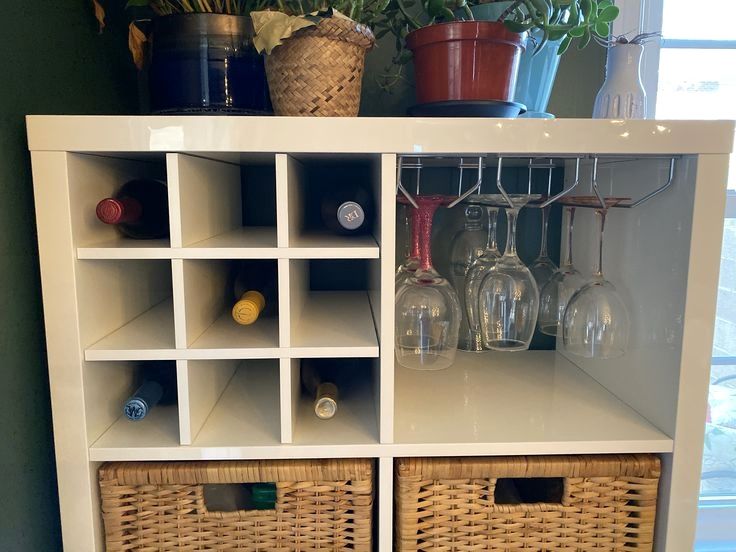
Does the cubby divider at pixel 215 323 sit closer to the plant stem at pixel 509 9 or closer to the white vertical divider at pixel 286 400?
the white vertical divider at pixel 286 400

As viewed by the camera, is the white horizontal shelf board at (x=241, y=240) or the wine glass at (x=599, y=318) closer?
the white horizontal shelf board at (x=241, y=240)

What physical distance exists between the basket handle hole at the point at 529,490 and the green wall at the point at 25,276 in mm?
688

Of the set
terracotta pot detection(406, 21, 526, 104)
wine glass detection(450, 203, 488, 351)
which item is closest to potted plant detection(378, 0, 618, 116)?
terracotta pot detection(406, 21, 526, 104)

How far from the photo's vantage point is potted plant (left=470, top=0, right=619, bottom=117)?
891 mm

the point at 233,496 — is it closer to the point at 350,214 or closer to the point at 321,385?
the point at 321,385

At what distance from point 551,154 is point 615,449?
1.42 ft

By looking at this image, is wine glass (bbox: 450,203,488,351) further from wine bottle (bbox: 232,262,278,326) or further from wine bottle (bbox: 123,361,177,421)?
wine bottle (bbox: 123,361,177,421)

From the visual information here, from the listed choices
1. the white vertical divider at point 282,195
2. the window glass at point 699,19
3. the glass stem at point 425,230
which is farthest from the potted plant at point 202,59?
the window glass at point 699,19

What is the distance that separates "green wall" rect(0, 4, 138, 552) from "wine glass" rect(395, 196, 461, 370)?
1.79 ft

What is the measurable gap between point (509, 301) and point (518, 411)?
18 cm

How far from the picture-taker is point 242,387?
1074 mm

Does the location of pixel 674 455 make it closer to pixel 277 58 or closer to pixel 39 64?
pixel 277 58

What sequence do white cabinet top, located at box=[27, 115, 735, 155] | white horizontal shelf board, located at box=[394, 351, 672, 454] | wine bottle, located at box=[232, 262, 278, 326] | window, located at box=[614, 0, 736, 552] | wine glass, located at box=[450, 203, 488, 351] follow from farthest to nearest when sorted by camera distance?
window, located at box=[614, 0, 736, 552] → wine glass, located at box=[450, 203, 488, 351] → wine bottle, located at box=[232, 262, 278, 326] → white horizontal shelf board, located at box=[394, 351, 672, 454] → white cabinet top, located at box=[27, 115, 735, 155]

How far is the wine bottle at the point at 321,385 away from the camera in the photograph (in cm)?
88
